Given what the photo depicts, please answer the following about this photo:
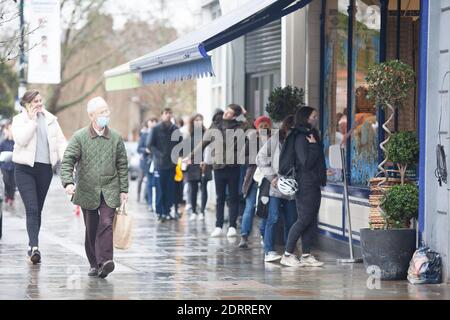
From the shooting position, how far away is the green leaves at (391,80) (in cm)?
1241

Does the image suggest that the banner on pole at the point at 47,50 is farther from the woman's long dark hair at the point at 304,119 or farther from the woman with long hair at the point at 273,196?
the woman's long dark hair at the point at 304,119

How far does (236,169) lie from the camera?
55.6 feet

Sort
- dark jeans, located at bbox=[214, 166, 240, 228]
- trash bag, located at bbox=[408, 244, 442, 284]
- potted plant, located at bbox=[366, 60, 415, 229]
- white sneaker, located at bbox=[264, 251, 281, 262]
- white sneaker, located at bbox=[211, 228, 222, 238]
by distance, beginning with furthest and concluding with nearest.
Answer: white sneaker, located at bbox=[211, 228, 222, 238] → dark jeans, located at bbox=[214, 166, 240, 228] → white sneaker, located at bbox=[264, 251, 281, 262] → potted plant, located at bbox=[366, 60, 415, 229] → trash bag, located at bbox=[408, 244, 442, 284]

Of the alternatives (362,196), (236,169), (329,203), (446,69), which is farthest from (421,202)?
(236,169)

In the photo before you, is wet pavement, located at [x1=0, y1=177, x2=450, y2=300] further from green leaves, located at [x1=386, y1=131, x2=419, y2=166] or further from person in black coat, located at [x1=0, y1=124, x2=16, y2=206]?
person in black coat, located at [x1=0, y1=124, x2=16, y2=206]

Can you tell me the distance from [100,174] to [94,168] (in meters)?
0.09

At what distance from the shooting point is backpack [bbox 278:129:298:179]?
44.0 ft

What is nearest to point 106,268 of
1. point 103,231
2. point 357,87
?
point 103,231

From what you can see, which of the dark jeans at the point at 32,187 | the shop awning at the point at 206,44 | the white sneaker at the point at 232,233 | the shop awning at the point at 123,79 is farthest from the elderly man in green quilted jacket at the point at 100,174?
the shop awning at the point at 123,79

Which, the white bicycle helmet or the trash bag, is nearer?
the trash bag

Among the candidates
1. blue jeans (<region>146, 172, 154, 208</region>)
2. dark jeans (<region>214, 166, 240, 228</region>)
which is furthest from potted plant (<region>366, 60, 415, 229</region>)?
blue jeans (<region>146, 172, 154, 208</region>)

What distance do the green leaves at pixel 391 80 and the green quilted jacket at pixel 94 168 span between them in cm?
288

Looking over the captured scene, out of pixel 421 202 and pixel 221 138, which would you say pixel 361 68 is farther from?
pixel 421 202

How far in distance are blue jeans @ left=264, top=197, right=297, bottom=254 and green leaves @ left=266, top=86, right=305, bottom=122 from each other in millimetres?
1983
